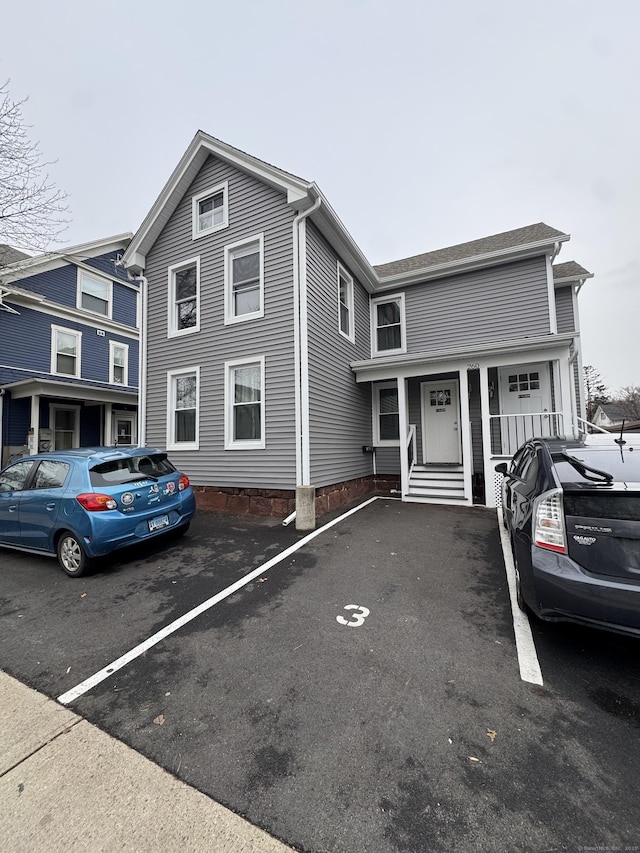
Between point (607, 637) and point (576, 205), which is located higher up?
point (576, 205)

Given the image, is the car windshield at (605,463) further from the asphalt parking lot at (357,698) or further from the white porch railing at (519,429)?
the white porch railing at (519,429)

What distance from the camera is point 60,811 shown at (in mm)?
1644

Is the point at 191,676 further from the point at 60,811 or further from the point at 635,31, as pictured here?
the point at 635,31

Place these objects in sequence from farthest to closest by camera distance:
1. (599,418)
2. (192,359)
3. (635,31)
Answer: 1. (599,418)
2. (192,359)
3. (635,31)

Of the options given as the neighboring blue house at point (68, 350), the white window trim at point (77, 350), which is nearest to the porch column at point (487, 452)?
the neighboring blue house at point (68, 350)

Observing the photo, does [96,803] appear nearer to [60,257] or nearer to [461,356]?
[461,356]

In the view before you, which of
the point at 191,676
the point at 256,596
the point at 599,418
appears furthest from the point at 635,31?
the point at 599,418

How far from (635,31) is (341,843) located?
12.6 metres

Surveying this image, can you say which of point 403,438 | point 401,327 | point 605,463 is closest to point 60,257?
point 401,327

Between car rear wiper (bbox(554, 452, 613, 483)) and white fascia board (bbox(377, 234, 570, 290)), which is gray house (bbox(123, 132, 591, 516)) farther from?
car rear wiper (bbox(554, 452, 613, 483))

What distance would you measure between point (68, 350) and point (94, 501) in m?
12.4

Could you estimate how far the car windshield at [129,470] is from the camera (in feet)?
15.2

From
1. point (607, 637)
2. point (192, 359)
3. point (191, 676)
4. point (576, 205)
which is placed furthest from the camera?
point (576, 205)

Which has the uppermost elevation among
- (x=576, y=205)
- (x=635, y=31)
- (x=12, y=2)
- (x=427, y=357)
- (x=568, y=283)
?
(x=576, y=205)
